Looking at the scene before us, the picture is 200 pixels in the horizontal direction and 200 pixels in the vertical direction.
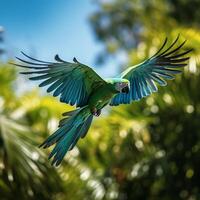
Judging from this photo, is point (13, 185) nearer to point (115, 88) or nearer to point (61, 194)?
point (61, 194)

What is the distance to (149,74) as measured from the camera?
8.45 feet

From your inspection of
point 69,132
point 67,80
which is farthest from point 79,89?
point 69,132

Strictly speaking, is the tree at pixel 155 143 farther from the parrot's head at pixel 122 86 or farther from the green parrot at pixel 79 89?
the parrot's head at pixel 122 86

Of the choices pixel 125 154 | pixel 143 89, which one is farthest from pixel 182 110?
pixel 143 89

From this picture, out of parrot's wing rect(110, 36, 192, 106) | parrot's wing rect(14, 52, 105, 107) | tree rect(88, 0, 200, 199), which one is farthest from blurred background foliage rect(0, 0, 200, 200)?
parrot's wing rect(14, 52, 105, 107)

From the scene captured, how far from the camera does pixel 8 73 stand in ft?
23.4

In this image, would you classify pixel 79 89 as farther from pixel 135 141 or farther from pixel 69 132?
pixel 135 141

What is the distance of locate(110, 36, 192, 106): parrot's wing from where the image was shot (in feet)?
7.89

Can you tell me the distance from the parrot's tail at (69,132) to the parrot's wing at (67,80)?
5 cm

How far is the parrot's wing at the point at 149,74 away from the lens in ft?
7.89

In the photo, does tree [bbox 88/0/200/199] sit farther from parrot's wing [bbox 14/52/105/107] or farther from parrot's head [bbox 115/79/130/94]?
parrot's head [bbox 115/79/130/94]

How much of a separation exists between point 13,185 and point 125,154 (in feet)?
5.71

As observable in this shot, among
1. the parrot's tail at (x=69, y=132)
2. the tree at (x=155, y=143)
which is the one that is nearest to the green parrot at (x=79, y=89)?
the parrot's tail at (x=69, y=132)

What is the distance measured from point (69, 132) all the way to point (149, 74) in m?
0.59
